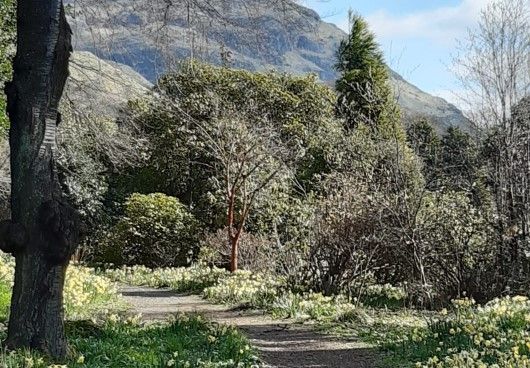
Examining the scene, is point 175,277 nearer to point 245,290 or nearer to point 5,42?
point 245,290

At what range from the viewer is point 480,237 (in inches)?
433

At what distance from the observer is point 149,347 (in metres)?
5.99

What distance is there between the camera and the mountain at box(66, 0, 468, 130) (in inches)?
223

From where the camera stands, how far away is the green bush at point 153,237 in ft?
63.4

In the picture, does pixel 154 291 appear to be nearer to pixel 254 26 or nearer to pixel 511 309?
pixel 511 309

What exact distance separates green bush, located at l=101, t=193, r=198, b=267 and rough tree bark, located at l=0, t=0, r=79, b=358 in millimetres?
14298

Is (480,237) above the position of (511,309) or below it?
above

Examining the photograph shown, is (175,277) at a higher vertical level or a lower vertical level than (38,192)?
lower

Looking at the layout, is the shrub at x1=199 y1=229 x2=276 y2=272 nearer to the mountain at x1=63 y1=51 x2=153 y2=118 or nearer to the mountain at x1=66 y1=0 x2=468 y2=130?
the mountain at x1=63 y1=51 x2=153 y2=118

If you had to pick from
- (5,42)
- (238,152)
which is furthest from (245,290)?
(5,42)

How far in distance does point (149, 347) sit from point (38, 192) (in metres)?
1.91

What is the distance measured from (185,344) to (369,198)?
544cm

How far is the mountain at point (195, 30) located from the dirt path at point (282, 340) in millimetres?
3058

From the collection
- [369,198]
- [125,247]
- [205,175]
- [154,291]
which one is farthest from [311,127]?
[369,198]
